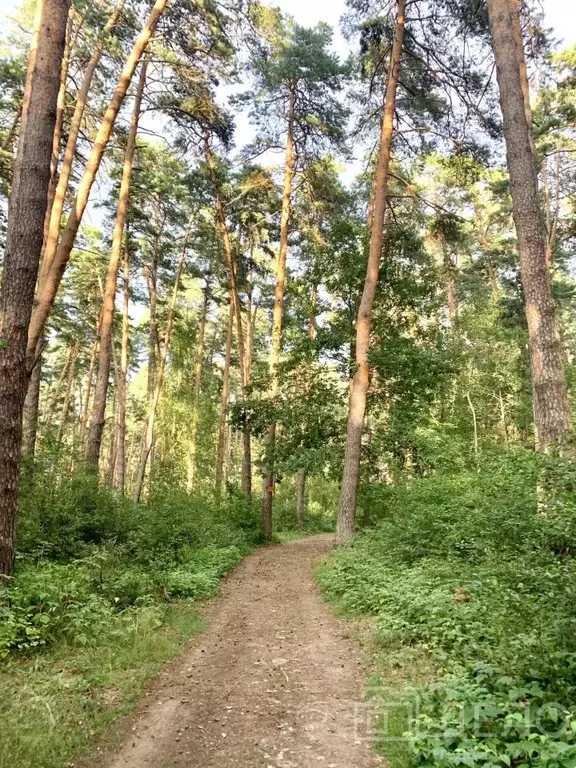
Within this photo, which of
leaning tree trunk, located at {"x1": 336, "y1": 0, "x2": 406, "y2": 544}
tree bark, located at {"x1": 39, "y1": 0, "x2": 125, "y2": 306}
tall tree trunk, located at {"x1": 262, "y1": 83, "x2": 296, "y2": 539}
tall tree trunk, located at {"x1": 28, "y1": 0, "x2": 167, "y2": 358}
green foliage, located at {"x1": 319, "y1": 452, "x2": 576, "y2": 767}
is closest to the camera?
green foliage, located at {"x1": 319, "y1": 452, "x2": 576, "y2": 767}

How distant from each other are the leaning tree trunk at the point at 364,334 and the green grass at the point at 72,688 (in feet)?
21.3

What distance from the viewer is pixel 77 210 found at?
8.37m

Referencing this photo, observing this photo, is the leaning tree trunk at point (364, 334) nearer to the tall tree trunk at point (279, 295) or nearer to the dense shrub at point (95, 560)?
the dense shrub at point (95, 560)

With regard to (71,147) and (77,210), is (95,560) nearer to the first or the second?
(77,210)

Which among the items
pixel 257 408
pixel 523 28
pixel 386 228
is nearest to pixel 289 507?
pixel 257 408

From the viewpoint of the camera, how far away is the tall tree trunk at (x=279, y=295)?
632 inches

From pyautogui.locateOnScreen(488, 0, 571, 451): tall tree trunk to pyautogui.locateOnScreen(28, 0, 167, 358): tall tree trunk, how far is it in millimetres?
6730

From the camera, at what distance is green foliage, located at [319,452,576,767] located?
3.16 m

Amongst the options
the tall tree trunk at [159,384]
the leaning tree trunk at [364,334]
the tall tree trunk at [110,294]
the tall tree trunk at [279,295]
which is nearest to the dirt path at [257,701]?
the leaning tree trunk at [364,334]

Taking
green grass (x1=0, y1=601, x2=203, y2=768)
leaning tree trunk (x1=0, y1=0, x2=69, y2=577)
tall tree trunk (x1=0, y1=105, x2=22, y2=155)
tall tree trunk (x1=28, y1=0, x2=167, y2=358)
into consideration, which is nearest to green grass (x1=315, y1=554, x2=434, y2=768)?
green grass (x1=0, y1=601, x2=203, y2=768)

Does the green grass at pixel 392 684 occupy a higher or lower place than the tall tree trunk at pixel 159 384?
lower

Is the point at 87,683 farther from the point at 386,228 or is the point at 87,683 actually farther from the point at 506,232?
the point at 506,232

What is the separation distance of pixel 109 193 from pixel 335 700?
1861 cm

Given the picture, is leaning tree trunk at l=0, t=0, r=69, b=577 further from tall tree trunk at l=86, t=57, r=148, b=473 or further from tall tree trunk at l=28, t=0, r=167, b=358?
tall tree trunk at l=86, t=57, r=148, b=473
